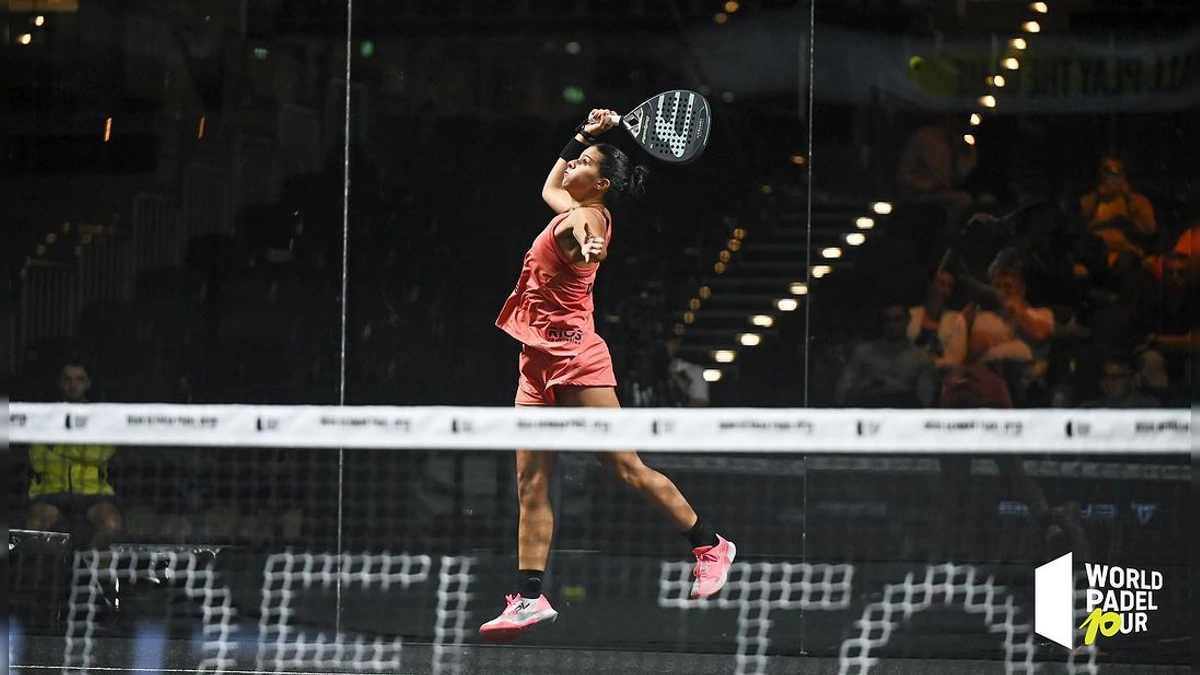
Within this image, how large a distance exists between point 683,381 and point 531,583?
99 cm

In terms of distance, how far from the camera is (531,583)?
7.03 m

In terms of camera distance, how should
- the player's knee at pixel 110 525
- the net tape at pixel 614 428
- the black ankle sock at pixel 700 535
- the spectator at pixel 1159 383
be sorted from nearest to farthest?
the net tape at pixel 614 428 < the spectator at pixel 1159 383 < the black ankle sock at pixel 700 535 < the player's knee at pixel 110 525

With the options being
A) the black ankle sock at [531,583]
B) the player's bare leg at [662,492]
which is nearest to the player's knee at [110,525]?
the black ankle sock at [531,583]

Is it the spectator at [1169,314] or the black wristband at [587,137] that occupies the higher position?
the black wristband at [587,137]

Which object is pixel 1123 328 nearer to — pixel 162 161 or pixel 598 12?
pixel 598 12

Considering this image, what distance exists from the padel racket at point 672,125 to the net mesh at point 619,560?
116 cm

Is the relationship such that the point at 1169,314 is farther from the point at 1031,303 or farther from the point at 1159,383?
the point at 1031,303

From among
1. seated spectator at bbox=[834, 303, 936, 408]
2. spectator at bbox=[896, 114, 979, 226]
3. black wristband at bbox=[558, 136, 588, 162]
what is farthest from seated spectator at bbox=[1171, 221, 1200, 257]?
black wristband at bbox=[558, 136, 588, 162]

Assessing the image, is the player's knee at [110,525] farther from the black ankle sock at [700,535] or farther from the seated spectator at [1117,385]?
the seated spectator at [1117,385]

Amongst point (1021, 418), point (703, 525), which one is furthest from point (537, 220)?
point (1021, 418)

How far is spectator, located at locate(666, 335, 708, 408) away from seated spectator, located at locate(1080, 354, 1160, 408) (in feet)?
4.79

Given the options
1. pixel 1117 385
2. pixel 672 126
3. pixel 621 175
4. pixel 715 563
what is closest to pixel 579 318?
pixel 621 175

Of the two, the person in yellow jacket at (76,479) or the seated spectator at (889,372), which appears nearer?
the seated spectator at (889,372)

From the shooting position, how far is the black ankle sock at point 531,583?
7.03 meters
